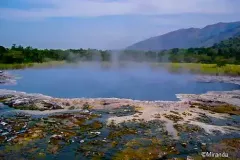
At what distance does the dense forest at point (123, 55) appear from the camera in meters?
81.0

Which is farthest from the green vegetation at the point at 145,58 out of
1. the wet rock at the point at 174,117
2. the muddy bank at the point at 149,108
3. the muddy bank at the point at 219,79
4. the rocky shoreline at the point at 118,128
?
the wet rock at the point at 174,117

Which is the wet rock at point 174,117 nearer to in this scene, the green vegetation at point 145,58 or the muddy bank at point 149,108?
the muddy bank at point 149,108

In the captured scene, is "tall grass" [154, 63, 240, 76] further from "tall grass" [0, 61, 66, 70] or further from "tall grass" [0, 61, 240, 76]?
"tall grass" [0, 61, 66, 70]

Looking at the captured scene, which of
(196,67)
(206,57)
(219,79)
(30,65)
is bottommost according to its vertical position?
(219,79)

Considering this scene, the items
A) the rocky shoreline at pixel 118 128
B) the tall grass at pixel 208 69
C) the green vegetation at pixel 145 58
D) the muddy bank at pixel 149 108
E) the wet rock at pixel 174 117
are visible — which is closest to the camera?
the rocky shoreline at pixel 118 128

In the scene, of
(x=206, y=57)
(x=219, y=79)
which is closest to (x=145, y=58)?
(x=206, y=57)

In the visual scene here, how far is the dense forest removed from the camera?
81000 mm

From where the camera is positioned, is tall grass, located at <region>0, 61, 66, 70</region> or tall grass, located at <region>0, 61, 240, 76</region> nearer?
tall grass, located at <region>0, 61, 240, 76</region>

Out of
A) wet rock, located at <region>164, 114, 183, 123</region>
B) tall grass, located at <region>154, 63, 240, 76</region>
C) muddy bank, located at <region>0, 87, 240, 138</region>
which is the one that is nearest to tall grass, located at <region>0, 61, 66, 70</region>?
tall grass, located at <region>154, 63, 240, 76</region>

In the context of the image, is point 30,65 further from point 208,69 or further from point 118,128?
point 118,128

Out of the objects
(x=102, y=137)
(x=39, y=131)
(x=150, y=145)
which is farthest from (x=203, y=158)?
(x=39, y=131)

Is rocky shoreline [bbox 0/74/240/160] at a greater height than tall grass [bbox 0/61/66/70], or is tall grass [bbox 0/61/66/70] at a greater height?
tall grass [bbox 0/61/66/70]

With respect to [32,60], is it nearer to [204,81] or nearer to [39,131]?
[204,81]

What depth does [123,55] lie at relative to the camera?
111m
